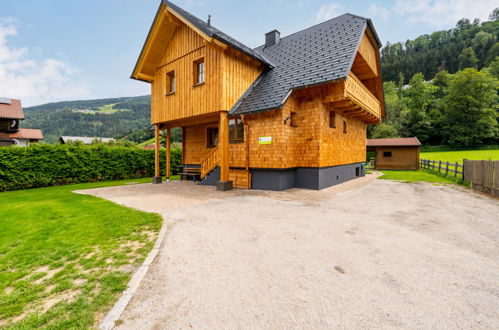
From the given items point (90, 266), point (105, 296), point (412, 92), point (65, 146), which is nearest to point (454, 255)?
point (105, 296)

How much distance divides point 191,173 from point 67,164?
7765 mm

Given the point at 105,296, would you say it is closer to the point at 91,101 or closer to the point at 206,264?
the point at 206,264

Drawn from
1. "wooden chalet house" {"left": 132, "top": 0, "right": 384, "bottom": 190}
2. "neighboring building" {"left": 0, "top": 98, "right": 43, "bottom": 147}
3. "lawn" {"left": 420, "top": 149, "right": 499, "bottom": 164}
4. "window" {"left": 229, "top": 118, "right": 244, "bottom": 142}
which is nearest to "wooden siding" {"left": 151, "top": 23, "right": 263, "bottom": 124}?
"wooden chalet house" {"left": 132, "top": 0, "right": 384, "bottom": 190}

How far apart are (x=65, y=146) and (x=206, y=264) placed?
15541mm

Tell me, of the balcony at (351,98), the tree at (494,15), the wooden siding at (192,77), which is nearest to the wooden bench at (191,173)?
the wooden siding at (192,77)

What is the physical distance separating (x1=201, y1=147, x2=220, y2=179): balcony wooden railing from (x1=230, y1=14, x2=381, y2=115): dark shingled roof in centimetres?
268

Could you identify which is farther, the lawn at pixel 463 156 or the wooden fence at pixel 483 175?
the lawn at pixel 463 156

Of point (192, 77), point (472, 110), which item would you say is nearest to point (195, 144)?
point (192, 77)

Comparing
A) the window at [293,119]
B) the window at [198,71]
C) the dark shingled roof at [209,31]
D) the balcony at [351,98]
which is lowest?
the window at [293,119]

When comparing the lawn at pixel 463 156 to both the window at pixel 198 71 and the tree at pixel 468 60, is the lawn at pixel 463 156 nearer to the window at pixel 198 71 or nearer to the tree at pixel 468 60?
the window at pixel 198 71

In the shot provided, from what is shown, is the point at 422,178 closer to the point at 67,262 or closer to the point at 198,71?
the point at 198,71

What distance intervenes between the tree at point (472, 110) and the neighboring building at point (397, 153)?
34.5 metres

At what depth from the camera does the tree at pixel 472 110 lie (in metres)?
45.6

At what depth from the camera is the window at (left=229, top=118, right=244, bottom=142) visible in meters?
11.3
